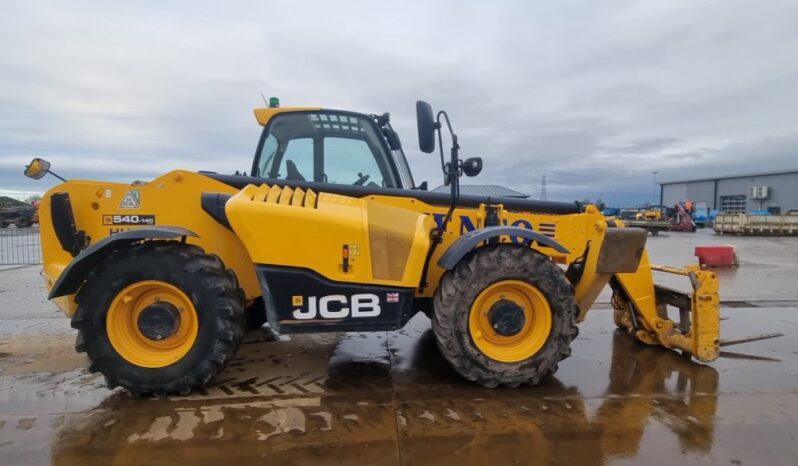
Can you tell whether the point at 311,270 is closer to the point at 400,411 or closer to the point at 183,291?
the point at 183,291

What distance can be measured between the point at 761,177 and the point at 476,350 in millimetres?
61324

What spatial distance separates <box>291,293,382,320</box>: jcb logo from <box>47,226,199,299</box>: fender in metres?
0.97

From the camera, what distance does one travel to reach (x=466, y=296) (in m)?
3.61

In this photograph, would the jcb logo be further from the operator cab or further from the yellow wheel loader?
the operator cab

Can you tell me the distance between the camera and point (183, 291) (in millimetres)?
3424

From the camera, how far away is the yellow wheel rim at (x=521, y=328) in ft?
12.2

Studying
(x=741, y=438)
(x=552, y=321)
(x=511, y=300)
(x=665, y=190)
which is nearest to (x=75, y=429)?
(x=511, y=300)

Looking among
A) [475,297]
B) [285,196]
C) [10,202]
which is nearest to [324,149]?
[285,196]

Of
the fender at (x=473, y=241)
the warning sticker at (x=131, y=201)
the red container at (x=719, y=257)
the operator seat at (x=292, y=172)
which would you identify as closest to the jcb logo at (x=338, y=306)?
the fender at (x=473, y=241)

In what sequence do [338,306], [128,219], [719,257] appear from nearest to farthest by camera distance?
[338,306], [128,219], [719,257]

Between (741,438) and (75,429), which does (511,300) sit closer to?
(741,438)

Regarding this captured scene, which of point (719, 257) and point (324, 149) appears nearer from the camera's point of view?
point (324, 149)

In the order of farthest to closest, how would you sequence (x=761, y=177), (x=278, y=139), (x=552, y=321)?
(x=761, y=177) < (x=278, y=139) < (x=552, y=321)

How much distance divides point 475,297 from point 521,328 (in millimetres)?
460
